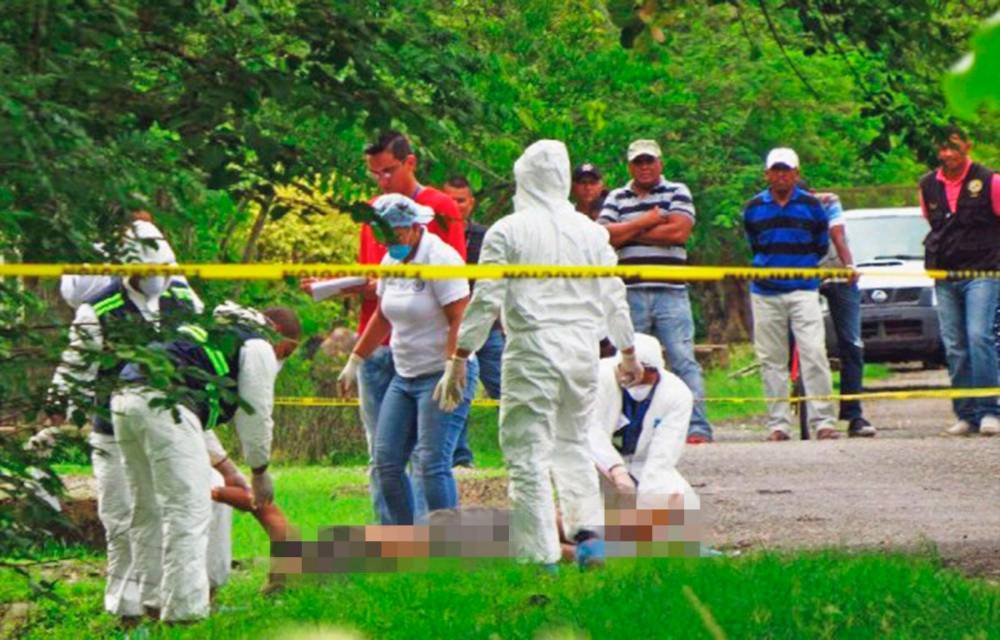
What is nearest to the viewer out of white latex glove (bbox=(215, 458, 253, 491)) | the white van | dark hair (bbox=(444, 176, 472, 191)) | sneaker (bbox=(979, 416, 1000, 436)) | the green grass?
the green grass

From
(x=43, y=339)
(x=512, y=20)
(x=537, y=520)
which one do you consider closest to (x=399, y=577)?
(x=537, y=520)

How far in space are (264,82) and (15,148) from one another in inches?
32.2

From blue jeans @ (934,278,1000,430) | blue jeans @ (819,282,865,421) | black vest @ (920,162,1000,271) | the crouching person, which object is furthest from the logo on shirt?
blue jeans @ (819,282,865,421)

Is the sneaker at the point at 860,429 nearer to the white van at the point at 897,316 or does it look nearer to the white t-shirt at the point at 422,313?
the white t-shirt at the point at 422,313

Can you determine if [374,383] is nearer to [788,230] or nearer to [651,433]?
[651,433]

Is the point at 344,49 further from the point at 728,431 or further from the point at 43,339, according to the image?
the point at 728,431

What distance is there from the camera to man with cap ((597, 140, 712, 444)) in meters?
14.8

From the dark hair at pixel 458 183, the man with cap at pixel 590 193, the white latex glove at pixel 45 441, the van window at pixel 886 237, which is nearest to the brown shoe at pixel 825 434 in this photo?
the man with cap at pixel 590 193

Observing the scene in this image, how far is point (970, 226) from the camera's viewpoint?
51.9 ft

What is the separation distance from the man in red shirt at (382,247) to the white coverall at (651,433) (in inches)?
33.2

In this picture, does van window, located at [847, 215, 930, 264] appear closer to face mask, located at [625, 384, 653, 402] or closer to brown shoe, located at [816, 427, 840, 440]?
brown shoe, located at [816, 427, 840, 440]

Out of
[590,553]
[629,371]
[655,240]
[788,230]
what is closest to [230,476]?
[629,371]

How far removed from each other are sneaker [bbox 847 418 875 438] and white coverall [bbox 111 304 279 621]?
8298 millimetres

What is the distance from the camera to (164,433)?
360 inches
